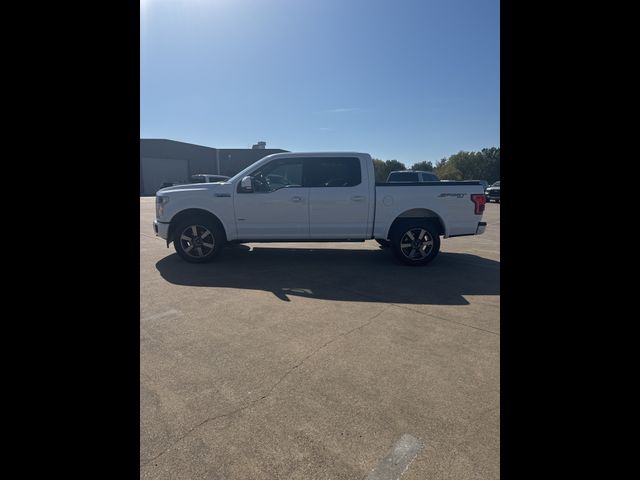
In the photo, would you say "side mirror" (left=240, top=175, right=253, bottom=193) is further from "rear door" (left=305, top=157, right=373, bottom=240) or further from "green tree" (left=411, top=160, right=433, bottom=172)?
"green tree" (left=411, top=160, right=433, bottom=172)

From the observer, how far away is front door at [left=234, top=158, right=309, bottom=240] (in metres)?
6.23

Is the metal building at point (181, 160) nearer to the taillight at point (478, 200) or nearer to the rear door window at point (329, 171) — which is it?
the rear door window at point (329, 171)

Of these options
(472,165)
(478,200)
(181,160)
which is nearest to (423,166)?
(472,165)

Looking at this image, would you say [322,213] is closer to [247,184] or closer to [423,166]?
[247,184]

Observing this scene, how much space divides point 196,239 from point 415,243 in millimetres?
4109

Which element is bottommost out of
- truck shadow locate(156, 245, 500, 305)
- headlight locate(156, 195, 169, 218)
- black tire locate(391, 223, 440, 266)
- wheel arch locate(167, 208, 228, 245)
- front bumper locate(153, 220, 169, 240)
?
truck shadow locate(156, 245, 500, 305)

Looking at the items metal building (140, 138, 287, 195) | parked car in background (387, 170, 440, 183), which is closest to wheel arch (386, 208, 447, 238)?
parked car in background (387, 170, 440, 183)

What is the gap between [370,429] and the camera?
2092mm

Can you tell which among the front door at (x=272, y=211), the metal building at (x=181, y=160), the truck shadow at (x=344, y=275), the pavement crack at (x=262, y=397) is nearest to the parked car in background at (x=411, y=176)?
the truck shadow at (x=344, y=275)

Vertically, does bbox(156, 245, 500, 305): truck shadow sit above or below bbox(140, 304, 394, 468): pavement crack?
above

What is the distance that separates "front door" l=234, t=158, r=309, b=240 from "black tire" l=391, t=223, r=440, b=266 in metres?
1.72

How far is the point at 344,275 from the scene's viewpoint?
5633 mm
